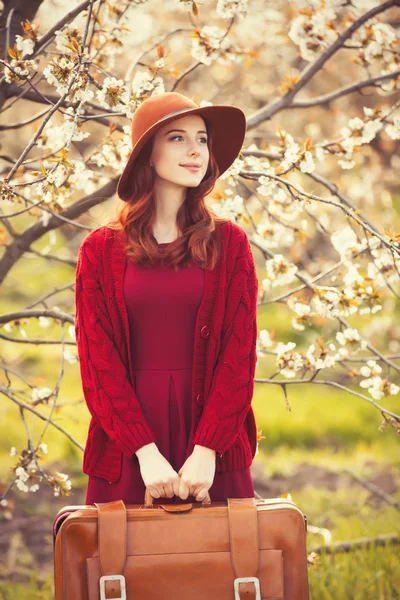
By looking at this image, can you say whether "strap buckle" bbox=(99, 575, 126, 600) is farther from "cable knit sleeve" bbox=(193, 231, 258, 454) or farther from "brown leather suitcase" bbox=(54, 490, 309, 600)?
"cable knit sleeve" bbox=(193, 231, 258, 454)

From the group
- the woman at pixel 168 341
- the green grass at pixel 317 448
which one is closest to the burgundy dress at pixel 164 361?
the woman at pixel 168 341

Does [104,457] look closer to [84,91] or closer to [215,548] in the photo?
[215,548]

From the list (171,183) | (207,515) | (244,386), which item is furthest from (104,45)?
(207,515)

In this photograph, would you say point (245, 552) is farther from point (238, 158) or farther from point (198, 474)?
point (238, 158)

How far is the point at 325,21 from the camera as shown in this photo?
2.80 metres

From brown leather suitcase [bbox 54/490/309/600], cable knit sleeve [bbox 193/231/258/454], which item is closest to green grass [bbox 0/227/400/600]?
brown leather suitcase [bbox 54/490/309/600]

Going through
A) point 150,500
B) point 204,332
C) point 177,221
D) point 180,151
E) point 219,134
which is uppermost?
point 219,134

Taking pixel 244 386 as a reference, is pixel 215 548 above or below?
below

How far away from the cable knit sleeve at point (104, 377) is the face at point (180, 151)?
0.34 metres

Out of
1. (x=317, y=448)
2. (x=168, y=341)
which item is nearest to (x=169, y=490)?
(x=168, y=341)

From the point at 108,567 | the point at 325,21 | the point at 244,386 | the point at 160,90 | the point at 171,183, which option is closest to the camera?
the point at 108,567

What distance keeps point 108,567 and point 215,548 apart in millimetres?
262

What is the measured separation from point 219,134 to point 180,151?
8.4 inches

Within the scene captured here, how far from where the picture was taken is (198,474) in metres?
1.96
